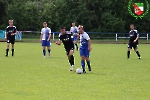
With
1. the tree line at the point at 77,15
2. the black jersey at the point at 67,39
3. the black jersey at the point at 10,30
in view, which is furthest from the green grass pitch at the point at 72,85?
the tree line at the point at 77,15

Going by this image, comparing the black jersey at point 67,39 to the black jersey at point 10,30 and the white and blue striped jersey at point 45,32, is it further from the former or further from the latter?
the black jersey at point 10,30

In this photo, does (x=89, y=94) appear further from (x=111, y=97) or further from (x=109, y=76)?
(x=109, y=76)

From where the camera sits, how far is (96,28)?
2549 inches

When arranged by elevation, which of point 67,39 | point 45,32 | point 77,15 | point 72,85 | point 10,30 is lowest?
point 72,85

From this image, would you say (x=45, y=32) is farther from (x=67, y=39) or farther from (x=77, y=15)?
(x=77, y=15)

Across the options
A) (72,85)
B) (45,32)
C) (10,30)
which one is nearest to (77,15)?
(45,32)

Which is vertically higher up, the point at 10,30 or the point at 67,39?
the point at 10,30

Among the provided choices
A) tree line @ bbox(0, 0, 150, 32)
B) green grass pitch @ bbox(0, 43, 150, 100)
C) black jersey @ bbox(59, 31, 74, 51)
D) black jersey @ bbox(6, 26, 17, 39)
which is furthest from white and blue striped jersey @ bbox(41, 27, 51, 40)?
tree line @ bbox(0, 0, 150, 32)

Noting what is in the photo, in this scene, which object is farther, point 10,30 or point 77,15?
point 77,15

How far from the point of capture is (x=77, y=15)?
64.4 metres

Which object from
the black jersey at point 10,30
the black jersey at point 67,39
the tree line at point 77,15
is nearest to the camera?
the black jersey at point 67,39

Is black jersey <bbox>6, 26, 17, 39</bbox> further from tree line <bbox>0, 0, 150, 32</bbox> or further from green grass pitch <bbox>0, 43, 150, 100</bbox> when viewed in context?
tree line <bbox>0, 0, 150, 32</bbox>

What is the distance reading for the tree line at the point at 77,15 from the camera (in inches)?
2511

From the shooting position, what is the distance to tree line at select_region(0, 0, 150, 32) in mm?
63781
